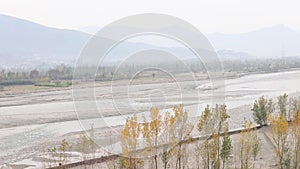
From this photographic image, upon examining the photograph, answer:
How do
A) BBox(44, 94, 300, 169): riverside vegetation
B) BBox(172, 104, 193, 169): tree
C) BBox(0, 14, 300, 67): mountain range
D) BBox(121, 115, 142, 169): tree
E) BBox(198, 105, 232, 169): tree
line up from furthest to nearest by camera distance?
BBox(0, 14, 300, 67): mountain range < BBox(198, 105, 232, 169): tree < BBox(172, 104, 193, 169): tree < BBox(44, 94, 300, 169): riverside vegetation < BBox(121, 115, 142, 169): tree

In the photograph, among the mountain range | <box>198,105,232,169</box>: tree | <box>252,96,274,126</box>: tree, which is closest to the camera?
<box>198,105,232,169</box>: tree

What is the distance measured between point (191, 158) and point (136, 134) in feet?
13.3

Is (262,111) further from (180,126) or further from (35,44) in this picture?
(35,44)

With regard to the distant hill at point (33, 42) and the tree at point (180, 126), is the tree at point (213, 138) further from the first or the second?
the distant hill at point (33, 42)

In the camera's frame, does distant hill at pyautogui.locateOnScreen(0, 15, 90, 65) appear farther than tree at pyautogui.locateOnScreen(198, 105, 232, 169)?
Yes

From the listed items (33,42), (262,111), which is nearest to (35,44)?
(33,42)

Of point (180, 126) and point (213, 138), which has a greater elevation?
point (180, 126)

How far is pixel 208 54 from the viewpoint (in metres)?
6.93

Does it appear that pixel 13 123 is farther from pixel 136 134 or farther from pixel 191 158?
pixel 136 134

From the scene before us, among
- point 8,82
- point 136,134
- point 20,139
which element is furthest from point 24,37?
point 136,134

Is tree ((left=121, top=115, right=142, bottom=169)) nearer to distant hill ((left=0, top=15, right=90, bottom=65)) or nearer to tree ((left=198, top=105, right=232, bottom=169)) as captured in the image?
tree ((left=198, top=105, right=232, bottom=169))

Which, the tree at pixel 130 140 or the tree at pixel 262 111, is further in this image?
the tree at pixel 262 111

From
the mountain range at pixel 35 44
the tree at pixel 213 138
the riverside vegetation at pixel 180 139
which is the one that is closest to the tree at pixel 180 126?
the riverside vegetation at pixel 180 139

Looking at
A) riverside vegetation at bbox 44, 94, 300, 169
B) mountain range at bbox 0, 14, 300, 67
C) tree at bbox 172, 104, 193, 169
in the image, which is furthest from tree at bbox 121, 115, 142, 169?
mountain range at bbox 0, 14, 300, 67
